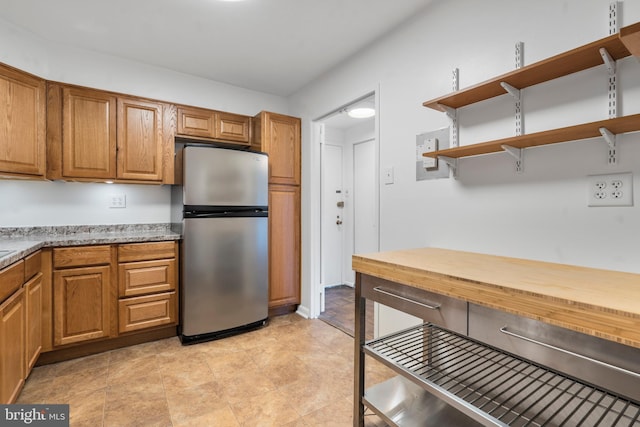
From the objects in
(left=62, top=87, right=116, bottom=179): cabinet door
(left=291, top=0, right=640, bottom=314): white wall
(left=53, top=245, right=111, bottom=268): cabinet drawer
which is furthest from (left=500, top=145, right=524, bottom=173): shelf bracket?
(left=62, top=87, right=116, bottom=179): cabinet door

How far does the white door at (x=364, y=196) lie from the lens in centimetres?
409

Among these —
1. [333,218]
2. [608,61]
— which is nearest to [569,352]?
[608,61]

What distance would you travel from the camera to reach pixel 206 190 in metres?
2.54

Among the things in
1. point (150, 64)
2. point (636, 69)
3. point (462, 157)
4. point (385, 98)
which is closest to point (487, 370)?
point (462, 157)

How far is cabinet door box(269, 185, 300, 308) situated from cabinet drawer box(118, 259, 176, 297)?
3.00ft

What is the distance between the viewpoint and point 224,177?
2.62m

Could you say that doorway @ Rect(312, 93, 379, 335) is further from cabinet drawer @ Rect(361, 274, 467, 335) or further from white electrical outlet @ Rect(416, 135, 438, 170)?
cabinet drawer @ Rect(361, 274, 467, 335)

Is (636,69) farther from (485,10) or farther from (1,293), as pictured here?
(1,293)

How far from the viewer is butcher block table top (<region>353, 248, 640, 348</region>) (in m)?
0.75

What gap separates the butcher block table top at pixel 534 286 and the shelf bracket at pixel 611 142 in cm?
43

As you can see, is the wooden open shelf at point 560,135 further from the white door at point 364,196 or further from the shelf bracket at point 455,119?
the white door at point 364,196

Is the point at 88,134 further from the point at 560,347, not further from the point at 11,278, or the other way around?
the point at 560,347

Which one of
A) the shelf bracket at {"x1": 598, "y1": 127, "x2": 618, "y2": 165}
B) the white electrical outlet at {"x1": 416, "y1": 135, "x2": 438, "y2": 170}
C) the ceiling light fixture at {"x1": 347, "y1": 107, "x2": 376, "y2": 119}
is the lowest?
the shelf bracket at {"x1": 598, "y1": 127, "x2": 618, "y2": 165}

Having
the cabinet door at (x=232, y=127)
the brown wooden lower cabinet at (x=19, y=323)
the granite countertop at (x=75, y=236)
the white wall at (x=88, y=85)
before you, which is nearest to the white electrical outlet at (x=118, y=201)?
the white wall at (x=88, y=85)
